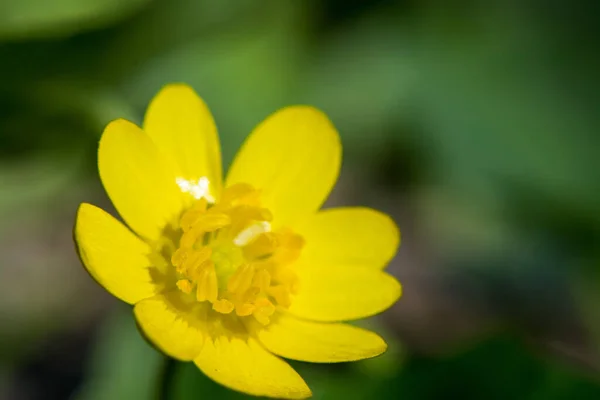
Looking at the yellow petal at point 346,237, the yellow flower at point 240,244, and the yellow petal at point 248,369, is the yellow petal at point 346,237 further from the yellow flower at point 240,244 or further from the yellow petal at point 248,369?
the yellow petal at point 248,369

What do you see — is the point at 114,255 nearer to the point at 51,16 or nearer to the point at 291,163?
the point at 291,163

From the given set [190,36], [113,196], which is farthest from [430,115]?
[113,196]

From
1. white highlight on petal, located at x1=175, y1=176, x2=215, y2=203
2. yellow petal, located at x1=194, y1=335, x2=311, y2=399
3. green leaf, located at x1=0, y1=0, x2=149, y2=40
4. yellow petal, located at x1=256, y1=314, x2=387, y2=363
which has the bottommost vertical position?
yellow petal, located at x1=194, y1=335, x2=311, y2=399

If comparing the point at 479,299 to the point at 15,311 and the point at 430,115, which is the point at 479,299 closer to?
the point at 430,115

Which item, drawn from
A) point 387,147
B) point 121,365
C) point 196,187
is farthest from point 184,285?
point 387,147

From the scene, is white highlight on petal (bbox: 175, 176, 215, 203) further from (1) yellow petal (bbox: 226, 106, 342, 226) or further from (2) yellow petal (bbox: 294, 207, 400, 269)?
(2) yellow petal (bbox: 294, 207, 400, 269)

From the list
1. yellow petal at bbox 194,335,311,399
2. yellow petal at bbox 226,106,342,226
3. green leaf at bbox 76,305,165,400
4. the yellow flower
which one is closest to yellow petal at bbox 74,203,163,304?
the yellow flower

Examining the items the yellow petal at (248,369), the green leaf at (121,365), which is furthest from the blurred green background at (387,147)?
the yellow petal at (248,369)
